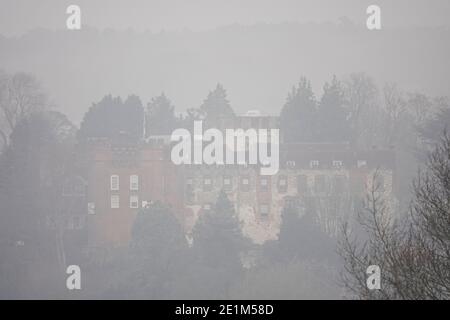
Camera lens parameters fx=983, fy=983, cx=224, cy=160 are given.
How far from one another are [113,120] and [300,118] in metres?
14.4

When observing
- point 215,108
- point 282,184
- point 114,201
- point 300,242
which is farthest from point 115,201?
point 215,108

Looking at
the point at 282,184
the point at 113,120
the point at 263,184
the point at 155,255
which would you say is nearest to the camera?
the point at 155,255

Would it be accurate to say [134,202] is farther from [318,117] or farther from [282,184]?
[318,117]

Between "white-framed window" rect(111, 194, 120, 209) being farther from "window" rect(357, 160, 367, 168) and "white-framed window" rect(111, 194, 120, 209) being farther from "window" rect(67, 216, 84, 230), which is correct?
"window" rect(357, 160, 367, 168)

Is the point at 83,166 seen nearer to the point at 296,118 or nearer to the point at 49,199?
the point at 49,199

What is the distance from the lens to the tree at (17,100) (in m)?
86.9

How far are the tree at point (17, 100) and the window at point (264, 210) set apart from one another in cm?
3010

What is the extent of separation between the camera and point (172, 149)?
63.2 m

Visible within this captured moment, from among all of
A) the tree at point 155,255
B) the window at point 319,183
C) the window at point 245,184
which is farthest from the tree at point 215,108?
the tree at point 155,255

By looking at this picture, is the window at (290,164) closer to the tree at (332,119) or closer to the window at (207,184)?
the window at (207,184)

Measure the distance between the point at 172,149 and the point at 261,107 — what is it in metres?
135

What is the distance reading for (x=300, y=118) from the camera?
7562cm

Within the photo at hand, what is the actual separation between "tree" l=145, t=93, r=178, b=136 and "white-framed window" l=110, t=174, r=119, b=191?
20918mm
